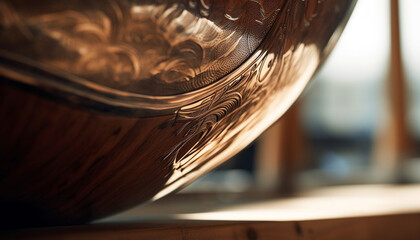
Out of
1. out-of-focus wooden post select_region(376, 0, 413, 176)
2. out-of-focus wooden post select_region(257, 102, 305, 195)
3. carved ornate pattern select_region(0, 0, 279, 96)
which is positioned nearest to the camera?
carved ornate pattern select_region(0, 0, 279, 96)

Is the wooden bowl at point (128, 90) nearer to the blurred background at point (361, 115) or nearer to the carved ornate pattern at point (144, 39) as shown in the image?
the carved ornate pattern at point (144, 39)

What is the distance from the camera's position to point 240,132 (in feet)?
0.62

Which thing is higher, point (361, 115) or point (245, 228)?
point (361, 115)

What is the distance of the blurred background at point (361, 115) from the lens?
1.08 meters

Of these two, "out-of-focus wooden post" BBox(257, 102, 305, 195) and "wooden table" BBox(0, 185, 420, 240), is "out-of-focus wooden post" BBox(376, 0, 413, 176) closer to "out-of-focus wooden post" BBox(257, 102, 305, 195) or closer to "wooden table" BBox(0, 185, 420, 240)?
"out-of-focus wooden post" BBox(257, 102, 305, 195)

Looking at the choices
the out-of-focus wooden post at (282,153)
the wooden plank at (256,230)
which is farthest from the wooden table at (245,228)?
the out-of-focus wooden post at (282,153)

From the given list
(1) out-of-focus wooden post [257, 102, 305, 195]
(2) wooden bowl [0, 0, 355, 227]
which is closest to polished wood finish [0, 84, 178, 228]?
(2) wooden bowl [0, 0, 355, 227]

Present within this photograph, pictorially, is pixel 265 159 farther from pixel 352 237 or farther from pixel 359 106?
pixel 352 237

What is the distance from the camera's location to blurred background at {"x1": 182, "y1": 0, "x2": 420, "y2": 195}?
1.08 meters

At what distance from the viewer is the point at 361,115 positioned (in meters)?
1.32

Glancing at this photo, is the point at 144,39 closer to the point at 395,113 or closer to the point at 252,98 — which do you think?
the point at 252,98

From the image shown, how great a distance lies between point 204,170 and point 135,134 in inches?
2.2

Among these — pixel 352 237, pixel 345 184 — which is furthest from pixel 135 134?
pixel 345 184

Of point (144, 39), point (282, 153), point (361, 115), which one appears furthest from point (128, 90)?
point (361, 115)
